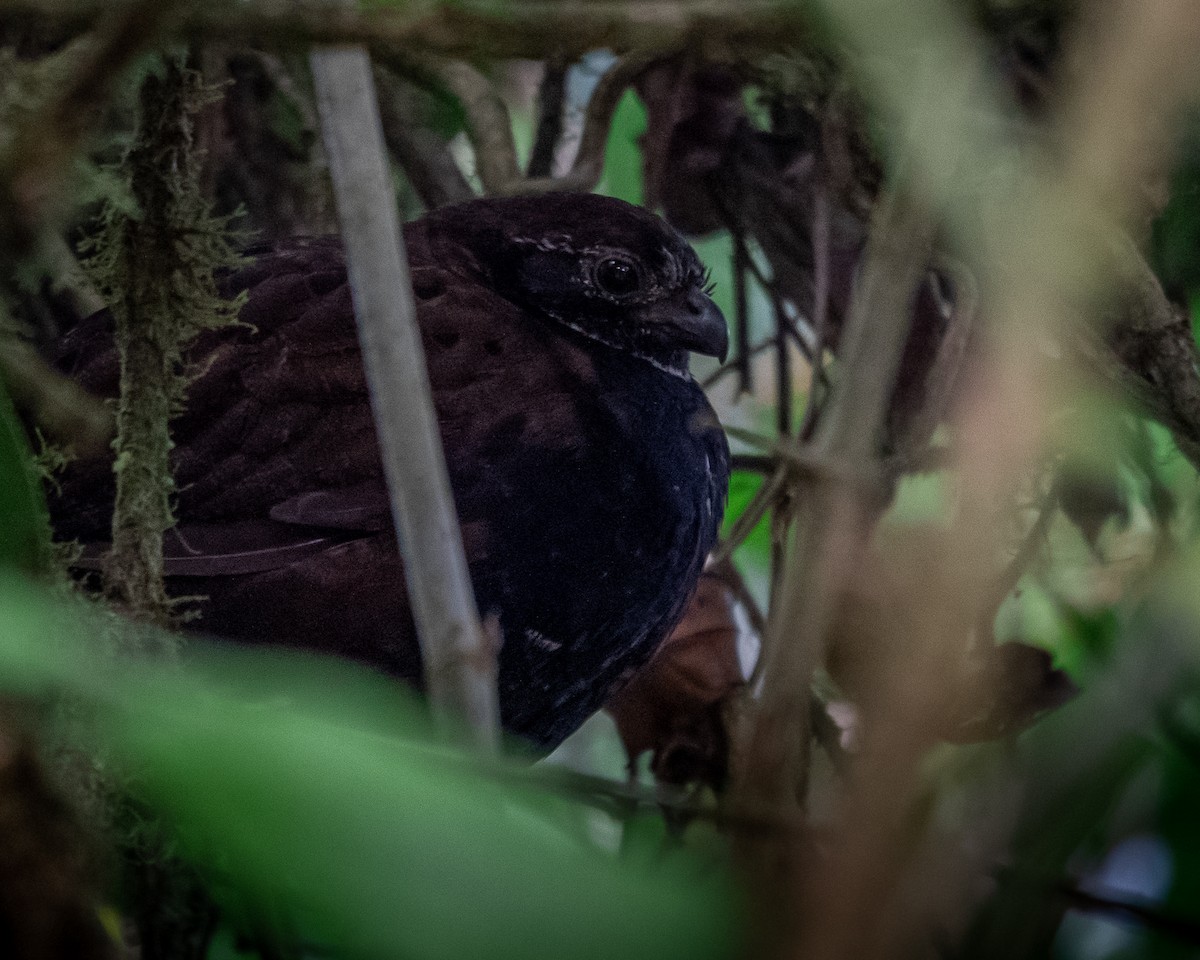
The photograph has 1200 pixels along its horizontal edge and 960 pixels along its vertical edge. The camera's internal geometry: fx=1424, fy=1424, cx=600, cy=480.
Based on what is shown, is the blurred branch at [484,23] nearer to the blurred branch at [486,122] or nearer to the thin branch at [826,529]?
the thin branch at [826,529]

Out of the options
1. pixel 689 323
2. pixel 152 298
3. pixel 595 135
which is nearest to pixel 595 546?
pixel 689 323

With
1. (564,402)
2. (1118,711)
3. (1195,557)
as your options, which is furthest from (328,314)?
(1118,711)

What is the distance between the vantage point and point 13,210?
93 cm

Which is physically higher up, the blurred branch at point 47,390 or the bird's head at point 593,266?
the bird's head at point 593,266

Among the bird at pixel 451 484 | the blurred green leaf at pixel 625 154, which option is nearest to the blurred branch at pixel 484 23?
the bird at pixel 451 484

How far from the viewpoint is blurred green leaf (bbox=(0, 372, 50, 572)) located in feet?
2.64

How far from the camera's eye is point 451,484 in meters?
1.54

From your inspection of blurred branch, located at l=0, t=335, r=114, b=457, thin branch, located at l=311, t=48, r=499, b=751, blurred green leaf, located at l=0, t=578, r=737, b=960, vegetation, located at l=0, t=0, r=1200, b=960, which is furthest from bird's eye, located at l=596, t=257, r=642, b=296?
blurred green leaf, located at l=0, t=578, r=737, b=960

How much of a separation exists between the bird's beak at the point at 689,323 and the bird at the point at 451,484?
0.26 ft

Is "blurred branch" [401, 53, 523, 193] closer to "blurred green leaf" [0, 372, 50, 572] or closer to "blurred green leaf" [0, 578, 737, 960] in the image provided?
"blurred green leaf" [0, 372, 50, 572]

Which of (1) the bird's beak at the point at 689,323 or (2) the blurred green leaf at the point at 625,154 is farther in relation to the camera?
(2) the blurred green leaf at the point at 625,154

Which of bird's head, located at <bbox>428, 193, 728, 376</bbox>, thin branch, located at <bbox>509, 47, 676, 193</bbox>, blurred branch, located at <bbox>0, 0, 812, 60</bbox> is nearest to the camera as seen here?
blurred branch, located at <bbox>0, 0, 812, 60</bbox>

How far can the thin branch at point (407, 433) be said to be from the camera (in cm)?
85

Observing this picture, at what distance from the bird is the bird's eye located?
0.13 feet
